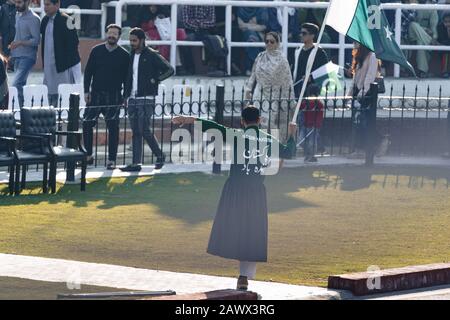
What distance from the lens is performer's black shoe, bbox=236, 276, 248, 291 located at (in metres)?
14.1

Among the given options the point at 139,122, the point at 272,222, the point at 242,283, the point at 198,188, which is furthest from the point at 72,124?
the point at 242,283

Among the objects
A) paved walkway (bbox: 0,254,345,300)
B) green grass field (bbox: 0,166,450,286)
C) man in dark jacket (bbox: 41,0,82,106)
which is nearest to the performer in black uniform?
paved walkway (bbox: 0,254,345,300)

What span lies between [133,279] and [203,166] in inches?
344

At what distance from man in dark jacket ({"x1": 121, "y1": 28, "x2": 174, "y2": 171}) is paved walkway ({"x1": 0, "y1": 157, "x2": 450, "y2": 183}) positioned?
0.24m

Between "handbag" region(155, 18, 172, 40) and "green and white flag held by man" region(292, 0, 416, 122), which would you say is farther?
"handbag" region(155, 18, 172, 40)

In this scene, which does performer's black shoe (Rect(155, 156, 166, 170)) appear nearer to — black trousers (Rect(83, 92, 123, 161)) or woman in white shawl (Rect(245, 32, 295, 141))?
black trousers (Rect(83, 92, 123, 161))

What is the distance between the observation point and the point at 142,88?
2305 cm

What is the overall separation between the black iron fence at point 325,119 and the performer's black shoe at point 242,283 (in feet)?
26.4

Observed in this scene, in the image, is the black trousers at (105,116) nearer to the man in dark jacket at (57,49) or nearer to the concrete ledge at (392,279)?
the man in dark jacket at (57,49)

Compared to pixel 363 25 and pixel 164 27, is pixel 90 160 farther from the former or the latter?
pixel 164 27

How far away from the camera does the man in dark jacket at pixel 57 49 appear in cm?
2414

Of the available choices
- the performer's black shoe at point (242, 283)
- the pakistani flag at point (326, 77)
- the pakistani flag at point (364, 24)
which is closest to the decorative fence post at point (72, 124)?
the pakistani flag at point (364, 24)
